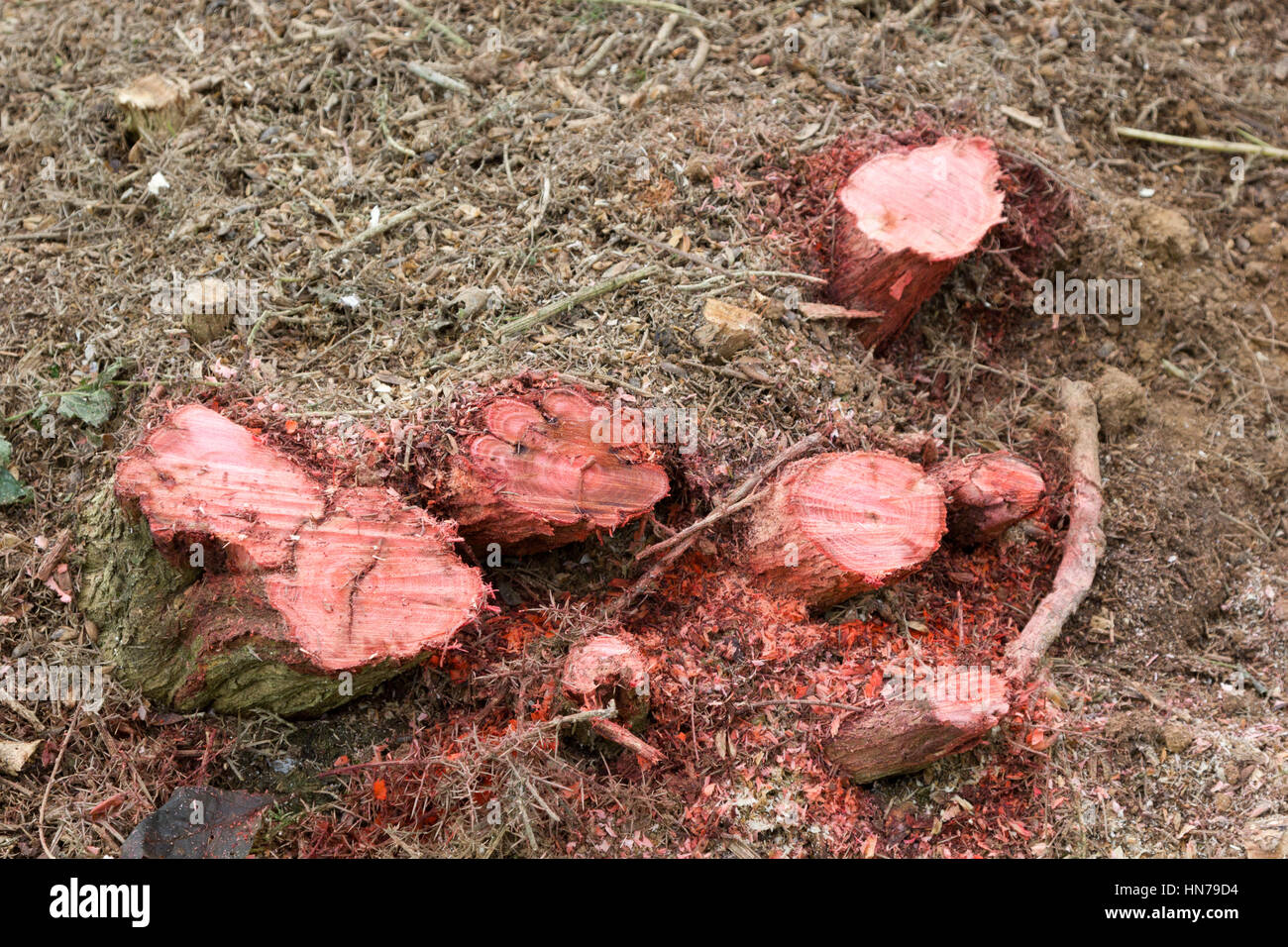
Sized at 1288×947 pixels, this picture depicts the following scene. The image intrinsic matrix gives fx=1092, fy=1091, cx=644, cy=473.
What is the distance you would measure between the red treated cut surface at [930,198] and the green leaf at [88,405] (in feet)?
9.04

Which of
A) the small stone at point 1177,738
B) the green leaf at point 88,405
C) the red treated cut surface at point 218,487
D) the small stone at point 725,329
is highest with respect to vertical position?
the small stone at point 725,329

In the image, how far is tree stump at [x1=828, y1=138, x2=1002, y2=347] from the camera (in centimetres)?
400

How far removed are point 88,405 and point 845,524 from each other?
2.60 metres

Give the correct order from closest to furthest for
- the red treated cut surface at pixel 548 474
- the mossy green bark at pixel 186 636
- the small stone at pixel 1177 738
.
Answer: the mossy green bark at pixel 186 636 < the red treated cut surface at pixel 548 474 < the small stone at pixel 1177 738

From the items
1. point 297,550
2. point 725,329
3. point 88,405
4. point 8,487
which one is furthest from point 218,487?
point 725,329

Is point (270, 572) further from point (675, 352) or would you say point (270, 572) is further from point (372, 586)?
point (675, 352)

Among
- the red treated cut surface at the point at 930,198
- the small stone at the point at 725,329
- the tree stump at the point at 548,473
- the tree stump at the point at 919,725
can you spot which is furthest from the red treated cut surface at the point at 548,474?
the red treated cut surface at the point at 930,198

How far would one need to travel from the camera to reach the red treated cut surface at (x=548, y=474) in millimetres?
3271

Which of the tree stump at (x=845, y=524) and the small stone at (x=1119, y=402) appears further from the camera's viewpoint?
the small stone at (x=1119, y=402)

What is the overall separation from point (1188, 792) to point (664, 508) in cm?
189

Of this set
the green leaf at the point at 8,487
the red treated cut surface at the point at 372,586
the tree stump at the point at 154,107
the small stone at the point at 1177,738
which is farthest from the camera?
the tree stump at the point at 154,107

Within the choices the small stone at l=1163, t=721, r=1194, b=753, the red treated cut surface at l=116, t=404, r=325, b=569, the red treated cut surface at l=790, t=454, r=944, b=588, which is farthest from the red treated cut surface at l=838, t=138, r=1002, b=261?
the red treated cut surface at l=116, t=404, r=325, b=569

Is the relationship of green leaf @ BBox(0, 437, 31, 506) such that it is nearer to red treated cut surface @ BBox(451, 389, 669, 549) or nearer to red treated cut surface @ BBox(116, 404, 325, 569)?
red treated cut surface @ BBox(116, 404, 325, 569)

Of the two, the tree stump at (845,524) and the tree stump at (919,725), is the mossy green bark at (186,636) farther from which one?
the tree stump at (919,725)
